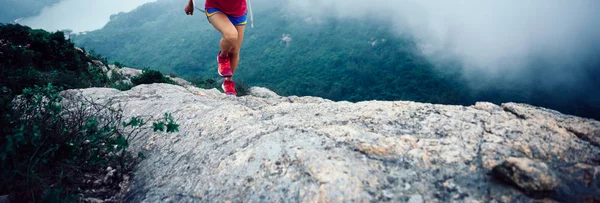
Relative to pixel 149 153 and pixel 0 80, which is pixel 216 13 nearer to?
pixel 149 153

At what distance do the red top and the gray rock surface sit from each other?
5.68 ft

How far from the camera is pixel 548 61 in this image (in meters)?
94.6

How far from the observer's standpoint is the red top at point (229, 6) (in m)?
3.74

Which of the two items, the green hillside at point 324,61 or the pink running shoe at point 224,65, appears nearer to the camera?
the pink running shoe at point 224,65

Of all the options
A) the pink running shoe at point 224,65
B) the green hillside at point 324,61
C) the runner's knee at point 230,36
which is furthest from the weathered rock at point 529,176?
the green hillside at point 324,61

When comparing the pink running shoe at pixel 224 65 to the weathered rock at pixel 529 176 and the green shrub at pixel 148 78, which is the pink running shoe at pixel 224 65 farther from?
the green shrub at pixel 148 78

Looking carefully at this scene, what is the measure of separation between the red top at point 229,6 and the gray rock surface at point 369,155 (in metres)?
1.73

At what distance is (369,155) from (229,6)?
9.21ft

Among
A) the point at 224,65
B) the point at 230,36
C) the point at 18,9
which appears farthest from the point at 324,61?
the point at 18,9

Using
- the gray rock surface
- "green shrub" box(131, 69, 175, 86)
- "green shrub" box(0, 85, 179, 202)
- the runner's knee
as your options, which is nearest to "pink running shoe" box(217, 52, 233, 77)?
the runner's knee

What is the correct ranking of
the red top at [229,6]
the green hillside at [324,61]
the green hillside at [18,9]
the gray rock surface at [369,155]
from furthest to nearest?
the green hillside at [18,9] < the green hillside at [324,61] < the red top at [229,6] < the gray rock surface at [369,155]

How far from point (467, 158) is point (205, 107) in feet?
7.81

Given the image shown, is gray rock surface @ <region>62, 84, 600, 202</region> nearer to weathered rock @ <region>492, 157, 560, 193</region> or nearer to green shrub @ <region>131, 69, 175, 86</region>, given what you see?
weathered rock @ <region>492, 157, 560, 193</region>

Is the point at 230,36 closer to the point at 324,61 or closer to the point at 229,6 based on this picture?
the point at 229,6
